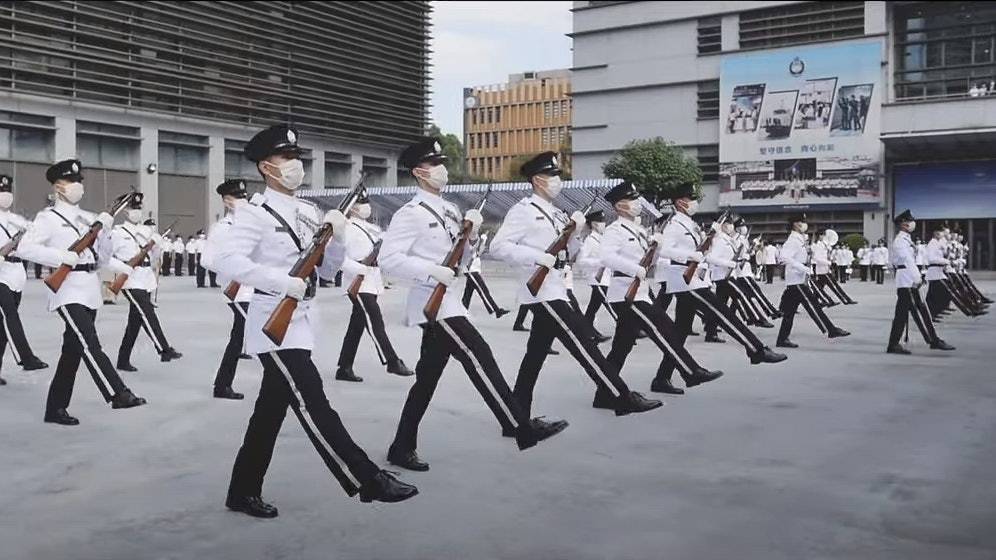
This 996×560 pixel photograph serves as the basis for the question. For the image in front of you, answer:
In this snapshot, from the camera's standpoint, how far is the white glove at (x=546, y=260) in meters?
7.12

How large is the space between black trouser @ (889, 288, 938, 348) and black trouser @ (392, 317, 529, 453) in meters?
7.79

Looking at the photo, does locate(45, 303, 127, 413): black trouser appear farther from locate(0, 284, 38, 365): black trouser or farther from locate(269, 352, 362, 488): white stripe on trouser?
locate(269, 352, 362, 488): white stripe on trouser

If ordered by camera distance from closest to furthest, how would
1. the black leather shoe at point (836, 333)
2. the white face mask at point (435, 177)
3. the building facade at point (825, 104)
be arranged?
the white face mask at point (435, 177) → the black leather shoe at point (836, 333) → the building facade at point (825, 104)

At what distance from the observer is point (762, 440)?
707 centimetres

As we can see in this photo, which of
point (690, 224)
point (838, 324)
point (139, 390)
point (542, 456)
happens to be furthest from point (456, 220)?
point (838, 324)

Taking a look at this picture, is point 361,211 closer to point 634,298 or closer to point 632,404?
point 634,298

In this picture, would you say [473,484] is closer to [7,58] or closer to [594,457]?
[594,457]

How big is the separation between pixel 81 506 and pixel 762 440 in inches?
174

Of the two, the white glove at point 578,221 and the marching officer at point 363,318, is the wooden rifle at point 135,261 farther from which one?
the white glove at point 578,221

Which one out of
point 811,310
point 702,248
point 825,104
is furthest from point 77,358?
point 825,104

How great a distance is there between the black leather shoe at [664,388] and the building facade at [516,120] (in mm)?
94316

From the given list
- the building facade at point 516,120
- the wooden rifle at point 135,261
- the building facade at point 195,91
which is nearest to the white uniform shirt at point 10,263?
the wooden rifle at point 135,261

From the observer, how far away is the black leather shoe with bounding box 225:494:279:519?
5.04m

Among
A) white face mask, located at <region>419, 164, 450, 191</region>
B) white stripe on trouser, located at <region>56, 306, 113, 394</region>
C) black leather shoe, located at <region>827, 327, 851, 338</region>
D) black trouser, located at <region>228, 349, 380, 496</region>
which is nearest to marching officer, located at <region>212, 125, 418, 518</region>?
black trouser, located at <region>228, 349, 380, 496</region>
